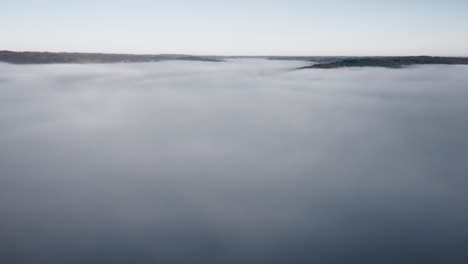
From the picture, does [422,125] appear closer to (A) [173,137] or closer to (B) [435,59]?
(A) [173,137]

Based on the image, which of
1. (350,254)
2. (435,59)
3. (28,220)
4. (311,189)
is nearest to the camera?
(350,254)

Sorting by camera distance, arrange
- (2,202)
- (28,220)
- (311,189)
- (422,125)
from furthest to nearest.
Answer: (422,125)
(311,189)
(2,202)
(28,220)

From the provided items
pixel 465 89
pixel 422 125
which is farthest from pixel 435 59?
pixel 422 125

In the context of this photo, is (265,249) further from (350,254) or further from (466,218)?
(466,218)

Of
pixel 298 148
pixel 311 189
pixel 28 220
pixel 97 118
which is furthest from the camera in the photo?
pixel 97 118

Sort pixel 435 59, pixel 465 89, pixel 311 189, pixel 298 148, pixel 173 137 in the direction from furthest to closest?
pixel 435 59 < pixel 465 89 < pixel 173 137 < pixel 298 148 < pixel 311 189

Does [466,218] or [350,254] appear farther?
[466,218]

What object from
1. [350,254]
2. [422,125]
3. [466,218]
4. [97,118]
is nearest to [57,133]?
[97,118]

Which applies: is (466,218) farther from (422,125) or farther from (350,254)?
(422,125)

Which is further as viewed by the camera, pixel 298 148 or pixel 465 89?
pixel 465 89
